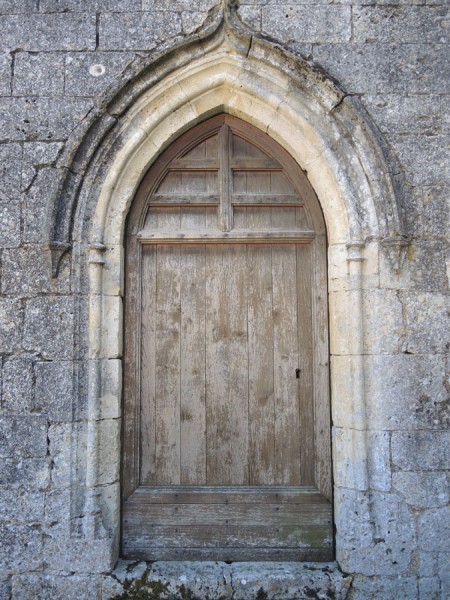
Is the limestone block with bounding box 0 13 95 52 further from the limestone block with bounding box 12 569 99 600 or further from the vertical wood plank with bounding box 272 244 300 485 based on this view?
the limestone block with bounding box 12 569 99 600

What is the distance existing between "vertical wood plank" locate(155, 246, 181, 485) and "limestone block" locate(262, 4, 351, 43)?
5.04ft

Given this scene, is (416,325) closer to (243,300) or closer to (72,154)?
(243,300)

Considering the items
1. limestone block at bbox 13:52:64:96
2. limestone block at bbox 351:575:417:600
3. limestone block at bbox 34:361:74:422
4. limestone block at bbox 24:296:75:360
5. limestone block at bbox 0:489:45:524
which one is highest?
limestone block at bbox 13:52:64:96

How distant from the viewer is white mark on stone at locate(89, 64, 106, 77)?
2.91 meters

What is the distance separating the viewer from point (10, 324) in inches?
110

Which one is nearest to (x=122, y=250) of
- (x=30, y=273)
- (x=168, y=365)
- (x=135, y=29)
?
(x=30, y=273)

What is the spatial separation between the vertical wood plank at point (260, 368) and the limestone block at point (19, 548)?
52.1 inches

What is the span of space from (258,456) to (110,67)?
8.71 ft

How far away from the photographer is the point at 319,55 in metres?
2.93

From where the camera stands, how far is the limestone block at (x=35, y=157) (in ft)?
9.41

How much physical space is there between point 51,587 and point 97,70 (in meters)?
3.11

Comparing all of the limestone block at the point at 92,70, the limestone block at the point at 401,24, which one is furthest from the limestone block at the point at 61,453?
the limestone block at the point at 401,24

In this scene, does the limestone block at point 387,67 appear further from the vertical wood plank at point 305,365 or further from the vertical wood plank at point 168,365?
the vertical wood plank at point 168,365

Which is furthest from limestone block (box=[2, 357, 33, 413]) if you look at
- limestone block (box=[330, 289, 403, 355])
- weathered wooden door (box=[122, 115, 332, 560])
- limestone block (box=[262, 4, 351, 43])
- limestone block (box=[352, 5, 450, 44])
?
limestone block (box=[352, 5, 450, 44])
